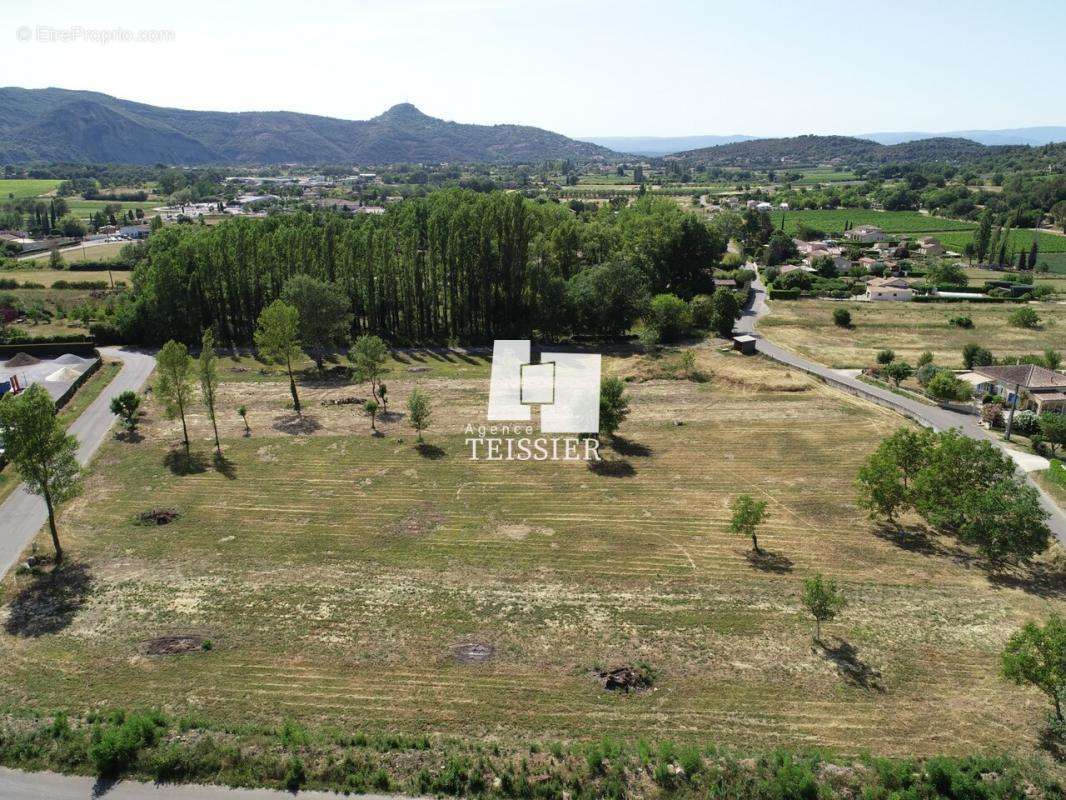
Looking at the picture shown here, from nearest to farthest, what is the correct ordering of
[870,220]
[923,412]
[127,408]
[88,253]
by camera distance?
1. [127,408]
2. [923,412]
3. [88,253]
4. [870,220]

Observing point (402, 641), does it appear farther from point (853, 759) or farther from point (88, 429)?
point (88, 429)

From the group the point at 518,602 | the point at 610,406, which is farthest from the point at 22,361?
the point at 518,602

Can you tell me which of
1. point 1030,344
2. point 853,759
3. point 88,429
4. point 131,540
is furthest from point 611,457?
point 1030,344

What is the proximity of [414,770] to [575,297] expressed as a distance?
4742 centimetres

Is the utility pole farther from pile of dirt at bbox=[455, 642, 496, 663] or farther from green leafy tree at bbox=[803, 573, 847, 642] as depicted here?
pile of dirt at bbox=[455, 642, 496, 663]

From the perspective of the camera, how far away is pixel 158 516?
1179 inches

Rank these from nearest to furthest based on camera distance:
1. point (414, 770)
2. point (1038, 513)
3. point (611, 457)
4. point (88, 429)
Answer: point (414, 770), point (1038, 513), point (611, 457), point (88, 429)

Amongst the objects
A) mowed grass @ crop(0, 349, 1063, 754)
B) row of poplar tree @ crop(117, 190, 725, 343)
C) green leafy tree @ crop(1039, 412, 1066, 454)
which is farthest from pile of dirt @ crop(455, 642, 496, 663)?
row of poplar tree @ crop(117, 190, 725, 343)

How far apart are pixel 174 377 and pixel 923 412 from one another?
150ft

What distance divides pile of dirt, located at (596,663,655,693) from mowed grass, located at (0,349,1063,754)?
0.43 meters

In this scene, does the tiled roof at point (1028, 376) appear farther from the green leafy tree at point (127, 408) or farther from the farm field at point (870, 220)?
the farm field at point (870, 220)

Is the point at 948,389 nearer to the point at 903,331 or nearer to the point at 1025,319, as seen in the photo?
the point at 903,331

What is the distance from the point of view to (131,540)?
28.1 metres

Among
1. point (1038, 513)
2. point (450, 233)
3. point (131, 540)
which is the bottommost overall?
point (131, 540)
